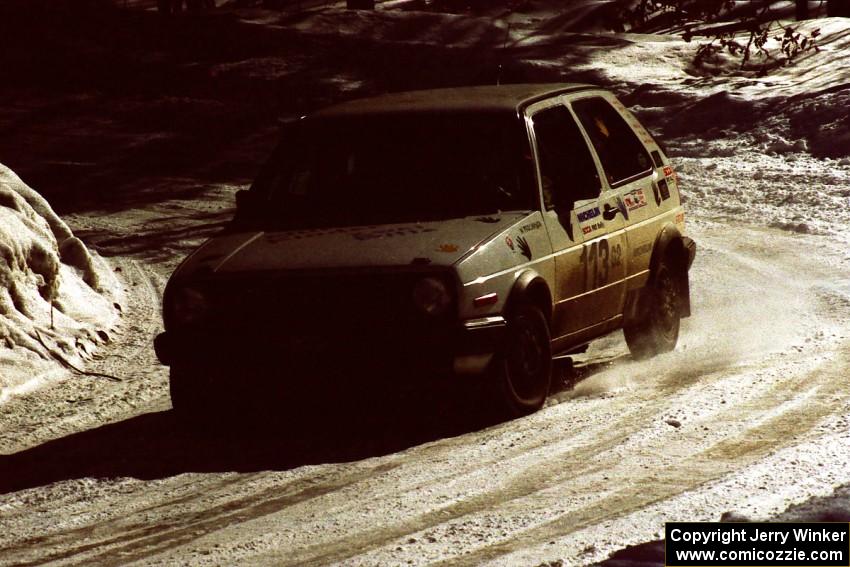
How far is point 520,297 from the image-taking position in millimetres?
8031

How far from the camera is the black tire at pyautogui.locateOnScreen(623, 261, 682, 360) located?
9.82 meters

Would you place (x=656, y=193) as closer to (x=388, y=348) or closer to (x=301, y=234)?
(x=301, y=234)

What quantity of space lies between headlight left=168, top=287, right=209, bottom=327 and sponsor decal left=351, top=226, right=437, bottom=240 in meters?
0.84

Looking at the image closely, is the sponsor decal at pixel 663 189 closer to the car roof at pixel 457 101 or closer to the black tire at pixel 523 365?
the car roof at pixel 457 101

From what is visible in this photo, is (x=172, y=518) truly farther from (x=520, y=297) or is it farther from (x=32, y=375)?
(x=32, y=375)

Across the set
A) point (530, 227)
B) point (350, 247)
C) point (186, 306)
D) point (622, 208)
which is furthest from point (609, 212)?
point (186, 306)

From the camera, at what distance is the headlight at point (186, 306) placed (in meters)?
7.98

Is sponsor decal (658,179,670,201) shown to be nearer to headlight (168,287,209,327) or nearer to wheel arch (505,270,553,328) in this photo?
wheel arch (505,270,553,328)

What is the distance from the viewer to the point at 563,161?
29.4 ft

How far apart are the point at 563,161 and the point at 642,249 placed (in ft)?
3.32

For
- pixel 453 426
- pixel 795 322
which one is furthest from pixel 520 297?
pixel 795 322

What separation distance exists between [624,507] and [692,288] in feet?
21.5

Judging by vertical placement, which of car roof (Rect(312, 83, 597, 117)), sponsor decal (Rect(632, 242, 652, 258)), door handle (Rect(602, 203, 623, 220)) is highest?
car roof (Rect(312, 83, 597, 117))

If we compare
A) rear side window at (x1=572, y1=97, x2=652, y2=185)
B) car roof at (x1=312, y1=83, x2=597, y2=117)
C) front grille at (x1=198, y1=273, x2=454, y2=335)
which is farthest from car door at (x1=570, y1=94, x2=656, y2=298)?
front grille at (x1=198, y1=273, x2=454, y2=335)
